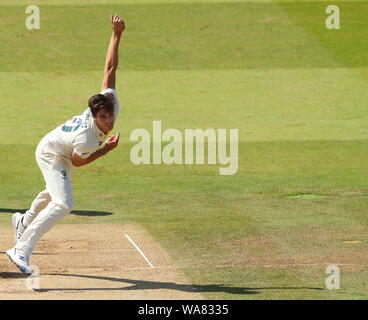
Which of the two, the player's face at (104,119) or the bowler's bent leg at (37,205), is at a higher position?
the player's face at (104,119)

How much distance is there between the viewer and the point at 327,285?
370 inches

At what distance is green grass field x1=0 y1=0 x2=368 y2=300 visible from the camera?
35.9 ft

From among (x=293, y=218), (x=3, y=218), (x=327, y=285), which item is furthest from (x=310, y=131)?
(x=327, y=285)

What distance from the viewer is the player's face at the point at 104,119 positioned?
954 centimetres

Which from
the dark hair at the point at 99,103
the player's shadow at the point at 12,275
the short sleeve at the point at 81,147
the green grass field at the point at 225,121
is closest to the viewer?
the dark hair at the point at 99,103

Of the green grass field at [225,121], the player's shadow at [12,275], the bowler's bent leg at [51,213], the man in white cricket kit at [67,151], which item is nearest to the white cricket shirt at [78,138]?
the man in white cricket kit at [67,151]

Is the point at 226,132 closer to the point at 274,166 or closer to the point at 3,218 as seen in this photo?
the point at 274,166

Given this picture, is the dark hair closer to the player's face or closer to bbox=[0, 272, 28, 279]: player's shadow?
the player's face

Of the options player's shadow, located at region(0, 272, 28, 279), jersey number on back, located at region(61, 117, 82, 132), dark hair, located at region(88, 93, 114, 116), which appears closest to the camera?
dark hair, located at region(88, 93, 114, 116)

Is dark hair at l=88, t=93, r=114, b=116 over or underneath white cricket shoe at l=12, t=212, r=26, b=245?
over

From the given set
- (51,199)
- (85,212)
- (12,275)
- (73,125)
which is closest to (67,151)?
(73,125)

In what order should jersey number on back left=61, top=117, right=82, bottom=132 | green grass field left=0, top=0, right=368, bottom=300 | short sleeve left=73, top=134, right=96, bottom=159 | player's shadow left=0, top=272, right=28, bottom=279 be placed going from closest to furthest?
short sleeve left=73, top=134, right=96, bottom=159 < jersey number on back left=61, top=117, right=82, bottom=132 < player's shadow left=0, top=272, right=28, bottom=279 < green grass field left=0, top=0, right=368, bottom=300

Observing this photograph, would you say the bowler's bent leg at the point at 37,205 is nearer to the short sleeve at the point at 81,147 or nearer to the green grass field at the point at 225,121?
the short sleeve at the point at 81,147

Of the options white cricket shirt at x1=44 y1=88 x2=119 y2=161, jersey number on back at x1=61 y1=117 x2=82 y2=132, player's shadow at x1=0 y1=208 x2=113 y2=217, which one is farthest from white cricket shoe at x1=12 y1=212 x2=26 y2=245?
player's shadow at x1=0 y1=208 x2=113 y2=217
